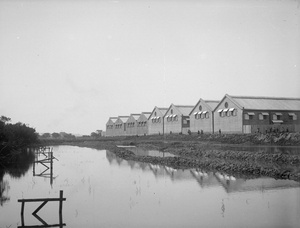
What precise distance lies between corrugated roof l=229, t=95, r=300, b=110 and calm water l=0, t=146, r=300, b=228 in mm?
28847

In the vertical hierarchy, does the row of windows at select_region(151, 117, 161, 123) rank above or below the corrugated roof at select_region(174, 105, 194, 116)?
below

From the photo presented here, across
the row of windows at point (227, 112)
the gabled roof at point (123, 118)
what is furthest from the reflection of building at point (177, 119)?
the gabled roof at point (123, 118)

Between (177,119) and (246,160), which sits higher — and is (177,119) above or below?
above

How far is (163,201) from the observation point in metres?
14.7

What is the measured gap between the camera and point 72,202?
14938 mm

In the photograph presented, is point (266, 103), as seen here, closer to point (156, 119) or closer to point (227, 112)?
point (227, 112)

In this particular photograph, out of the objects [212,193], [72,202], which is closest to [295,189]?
[212,193]

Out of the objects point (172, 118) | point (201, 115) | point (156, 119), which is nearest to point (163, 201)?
point (201, 115)

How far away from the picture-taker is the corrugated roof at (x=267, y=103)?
47497 millimetres

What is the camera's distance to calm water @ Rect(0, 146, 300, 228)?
11.7 m

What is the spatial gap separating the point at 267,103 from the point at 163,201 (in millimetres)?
39210

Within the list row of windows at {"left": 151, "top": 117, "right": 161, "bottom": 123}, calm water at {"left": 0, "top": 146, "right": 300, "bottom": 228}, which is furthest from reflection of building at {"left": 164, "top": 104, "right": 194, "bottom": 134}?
calm water at {"left": 0, "top": 146, "right": 300, "bottom": 228}

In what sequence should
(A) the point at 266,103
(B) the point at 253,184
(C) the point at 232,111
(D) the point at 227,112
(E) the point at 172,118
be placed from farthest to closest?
1. (E) the point at 172,118
2. (D) the point at 227,112
3. (A) the point at 266,103
4. (C) the point at 232,111
5. (B) the point at 253,184

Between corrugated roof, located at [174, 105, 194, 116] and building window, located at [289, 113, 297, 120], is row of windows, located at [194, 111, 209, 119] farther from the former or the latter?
building window, located at [289, 113, 297, 120]
